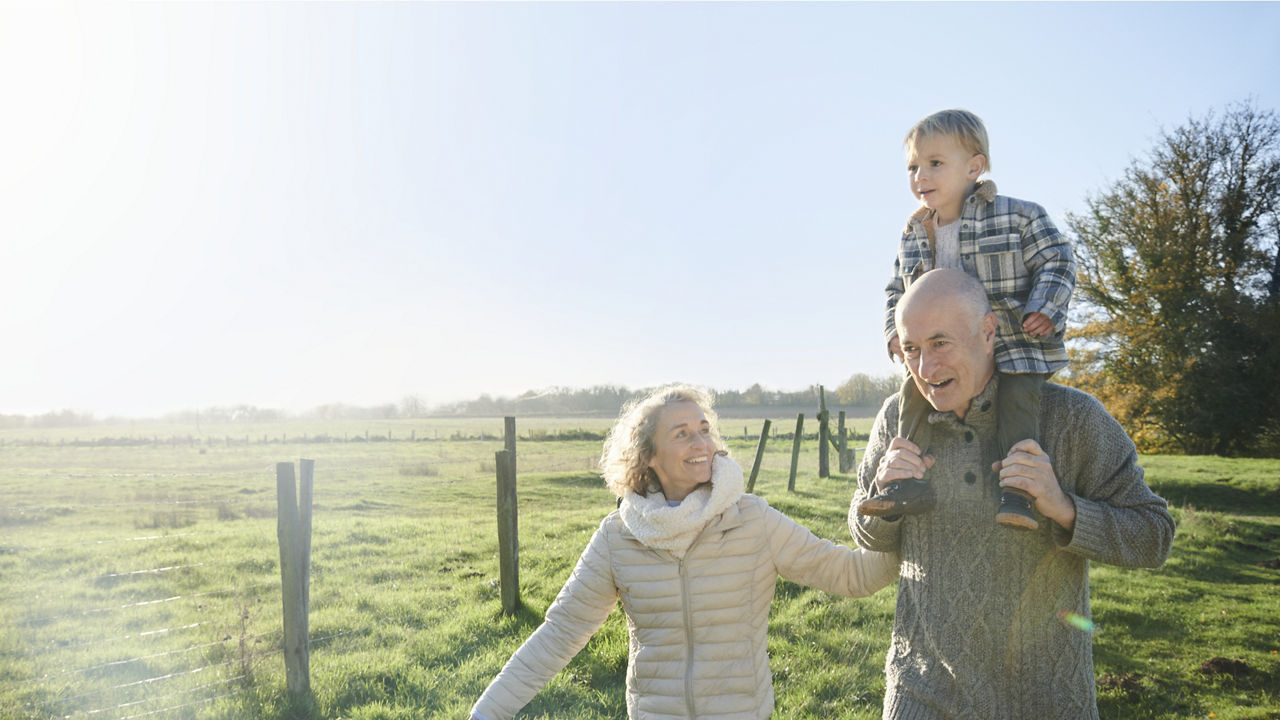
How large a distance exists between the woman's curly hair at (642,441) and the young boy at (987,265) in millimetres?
789

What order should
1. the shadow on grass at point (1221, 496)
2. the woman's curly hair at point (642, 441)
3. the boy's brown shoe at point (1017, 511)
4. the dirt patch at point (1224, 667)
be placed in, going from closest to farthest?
the boy's brown shoe at point (1017, 511)
the woman's curly hair at point (642, 441)
the dirt patch at point (1224, 667)
the shadow on grass at point (1221, 496)

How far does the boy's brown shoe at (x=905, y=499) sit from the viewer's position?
2307 mm

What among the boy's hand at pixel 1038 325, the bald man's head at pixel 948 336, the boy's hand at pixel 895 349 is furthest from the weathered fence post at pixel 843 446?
the bald man's head at pixel 948 336

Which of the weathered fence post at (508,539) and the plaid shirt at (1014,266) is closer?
the plaid shirt at (1014,266)

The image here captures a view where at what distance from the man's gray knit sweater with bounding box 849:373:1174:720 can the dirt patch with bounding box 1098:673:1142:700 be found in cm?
546

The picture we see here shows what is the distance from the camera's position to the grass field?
620cm

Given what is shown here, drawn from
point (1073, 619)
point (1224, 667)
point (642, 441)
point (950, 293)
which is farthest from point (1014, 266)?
point (1224, 667)

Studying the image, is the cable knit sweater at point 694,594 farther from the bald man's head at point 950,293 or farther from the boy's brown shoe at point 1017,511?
the bald man's head at point 950,293

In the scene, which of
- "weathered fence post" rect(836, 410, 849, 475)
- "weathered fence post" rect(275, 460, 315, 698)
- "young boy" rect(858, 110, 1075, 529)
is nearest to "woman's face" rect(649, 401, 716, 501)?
"young boy" rect(858, 110, 1075, 529)

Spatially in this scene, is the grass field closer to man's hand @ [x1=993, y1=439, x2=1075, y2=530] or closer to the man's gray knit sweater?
the man's gray knit sweater

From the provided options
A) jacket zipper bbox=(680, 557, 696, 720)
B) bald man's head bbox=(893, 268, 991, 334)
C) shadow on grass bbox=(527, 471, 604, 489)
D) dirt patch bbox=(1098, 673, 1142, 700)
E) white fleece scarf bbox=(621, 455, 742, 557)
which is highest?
bald man's head bbox=(893, 268, 991, 334)

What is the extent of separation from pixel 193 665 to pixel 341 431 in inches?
2301

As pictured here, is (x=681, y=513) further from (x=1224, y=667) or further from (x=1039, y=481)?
(x=1224, y=667)

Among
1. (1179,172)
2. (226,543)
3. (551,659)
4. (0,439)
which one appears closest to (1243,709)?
(551,659)
